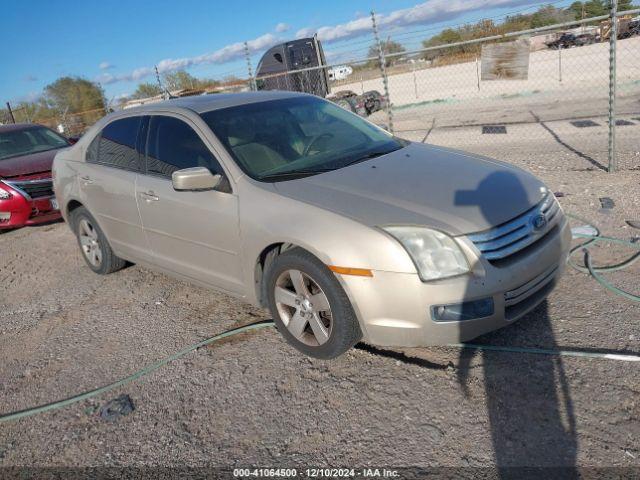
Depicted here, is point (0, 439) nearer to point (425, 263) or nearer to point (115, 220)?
point (115, 220)

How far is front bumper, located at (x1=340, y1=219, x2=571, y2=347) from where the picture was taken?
9.57 ft

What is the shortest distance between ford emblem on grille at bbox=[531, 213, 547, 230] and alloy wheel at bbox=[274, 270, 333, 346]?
1.31 metres

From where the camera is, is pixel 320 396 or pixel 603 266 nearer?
pixel 320 396

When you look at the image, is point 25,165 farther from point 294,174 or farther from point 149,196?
point 294,174

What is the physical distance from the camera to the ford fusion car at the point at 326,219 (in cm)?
296

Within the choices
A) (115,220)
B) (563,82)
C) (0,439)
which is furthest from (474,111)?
(0,439)

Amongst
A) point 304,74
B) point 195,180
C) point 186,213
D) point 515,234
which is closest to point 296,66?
point 304,74

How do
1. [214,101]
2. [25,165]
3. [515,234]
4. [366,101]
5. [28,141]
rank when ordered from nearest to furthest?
1. [515,234]
2. [214,101]
3. [25,165]
4. [28,141]
5. [366,101]

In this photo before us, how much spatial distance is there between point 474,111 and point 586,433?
13.6 m

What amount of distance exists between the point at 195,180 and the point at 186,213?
47cm

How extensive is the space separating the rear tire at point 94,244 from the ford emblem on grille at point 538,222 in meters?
3.84

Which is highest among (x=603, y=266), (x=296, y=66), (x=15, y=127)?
(x=15, y=127)

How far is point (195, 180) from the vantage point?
3570mm

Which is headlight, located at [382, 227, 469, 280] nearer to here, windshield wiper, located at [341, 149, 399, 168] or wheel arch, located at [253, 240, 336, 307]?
wheel arch, located at [253, 240, 336, 307]
